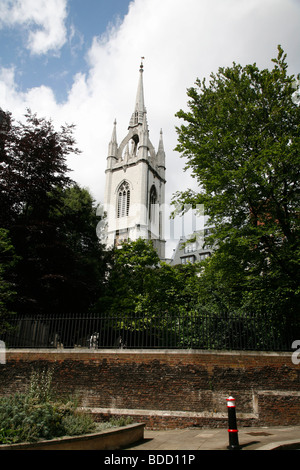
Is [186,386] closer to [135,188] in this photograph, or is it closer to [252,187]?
[252,187]

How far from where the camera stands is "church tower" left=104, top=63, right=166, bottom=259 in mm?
47625

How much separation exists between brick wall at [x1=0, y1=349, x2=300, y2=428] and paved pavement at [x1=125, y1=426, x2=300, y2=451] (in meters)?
0.39

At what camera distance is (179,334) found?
32.2 ft

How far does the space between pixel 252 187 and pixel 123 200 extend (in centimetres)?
4116

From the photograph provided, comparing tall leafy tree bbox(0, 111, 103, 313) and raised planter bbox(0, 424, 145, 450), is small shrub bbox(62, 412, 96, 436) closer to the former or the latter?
raised planter bbox(0, 424, 145, 450)

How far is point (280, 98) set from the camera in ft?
40.9

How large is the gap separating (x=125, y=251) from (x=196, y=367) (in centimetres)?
1548

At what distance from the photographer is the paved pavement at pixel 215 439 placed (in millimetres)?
6020

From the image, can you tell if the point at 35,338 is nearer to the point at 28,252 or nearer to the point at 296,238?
the point at 28,252

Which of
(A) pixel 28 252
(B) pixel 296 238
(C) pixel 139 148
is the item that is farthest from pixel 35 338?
(C) pixel 139 148

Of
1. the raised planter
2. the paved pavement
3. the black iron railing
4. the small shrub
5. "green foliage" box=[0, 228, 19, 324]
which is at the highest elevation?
"green foliage" box=[0, 228, 19, 324]

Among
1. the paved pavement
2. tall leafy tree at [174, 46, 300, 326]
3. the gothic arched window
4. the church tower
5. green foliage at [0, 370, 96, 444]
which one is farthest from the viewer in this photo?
the gothic arched window

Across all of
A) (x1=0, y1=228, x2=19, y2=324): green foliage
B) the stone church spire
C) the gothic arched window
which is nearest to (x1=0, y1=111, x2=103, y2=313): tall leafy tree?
(x1=0, y1=228, x2=19, y2=324): green foliage

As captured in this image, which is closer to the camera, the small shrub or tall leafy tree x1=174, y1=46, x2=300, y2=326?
the small shrub
